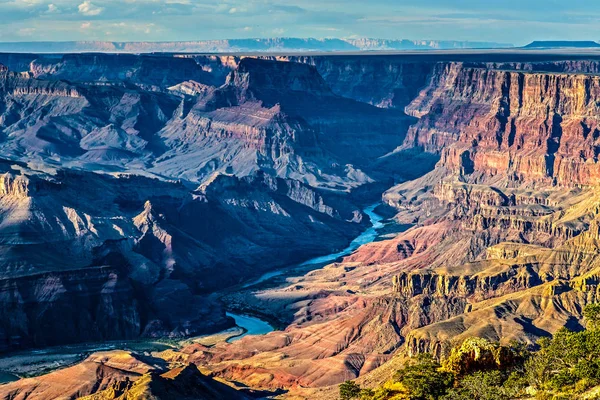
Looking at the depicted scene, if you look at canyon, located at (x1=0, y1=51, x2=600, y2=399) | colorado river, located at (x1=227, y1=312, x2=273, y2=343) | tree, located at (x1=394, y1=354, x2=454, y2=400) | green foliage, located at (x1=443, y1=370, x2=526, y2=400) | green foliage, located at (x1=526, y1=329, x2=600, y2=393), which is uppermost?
green foliage, located at (x1=526, y1=329, x2=600, y2=393)

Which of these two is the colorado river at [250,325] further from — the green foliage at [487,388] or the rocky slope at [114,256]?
the green foliage at [487,388]

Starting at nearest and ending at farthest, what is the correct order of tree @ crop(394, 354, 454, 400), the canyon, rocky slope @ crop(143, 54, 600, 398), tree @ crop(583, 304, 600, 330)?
tree @ crop(394, 354, 454, 400) → tree @ crop(583, 304, 600, 330) → the canyon → rocky slope @ crop(143, 54, 600, 398)

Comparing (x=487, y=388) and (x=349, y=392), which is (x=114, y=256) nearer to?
(x=349, y=392)

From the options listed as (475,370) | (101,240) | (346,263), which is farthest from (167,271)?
(475,370)

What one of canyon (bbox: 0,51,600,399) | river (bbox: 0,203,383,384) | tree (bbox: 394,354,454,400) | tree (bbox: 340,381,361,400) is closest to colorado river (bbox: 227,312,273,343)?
river (bbox: 0,203,383,384)

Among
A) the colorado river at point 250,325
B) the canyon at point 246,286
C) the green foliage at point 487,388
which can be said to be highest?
the green foliage at point 487,388

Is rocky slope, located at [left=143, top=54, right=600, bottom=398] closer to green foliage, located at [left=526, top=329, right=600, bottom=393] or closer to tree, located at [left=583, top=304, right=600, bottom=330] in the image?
tree, located at [left=583, top=304, right=600, bottom=330]

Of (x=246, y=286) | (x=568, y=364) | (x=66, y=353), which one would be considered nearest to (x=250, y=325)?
(x=66, y=353)

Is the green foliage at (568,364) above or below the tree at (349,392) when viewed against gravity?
above

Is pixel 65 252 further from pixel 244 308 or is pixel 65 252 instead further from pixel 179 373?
pixel 179 373

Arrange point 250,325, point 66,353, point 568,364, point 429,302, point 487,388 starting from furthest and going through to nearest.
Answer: point 250,325 < point 66,353 < point 429,302 < point 568,364 < point 487,388

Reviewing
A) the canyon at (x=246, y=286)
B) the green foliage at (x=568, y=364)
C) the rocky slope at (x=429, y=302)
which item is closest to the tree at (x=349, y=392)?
the canyon at (x=246, y=286)

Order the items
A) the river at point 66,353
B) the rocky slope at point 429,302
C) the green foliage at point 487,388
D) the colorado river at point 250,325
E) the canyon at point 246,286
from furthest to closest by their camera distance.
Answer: the colorado river at point 250,325 < the river at point 66,353 < the rocky slope at point 429,302 < the canyon at point 246,286 < the green foliage at point 487,388
